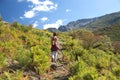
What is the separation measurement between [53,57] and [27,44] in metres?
5.20

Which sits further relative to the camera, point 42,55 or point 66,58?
point 66,58

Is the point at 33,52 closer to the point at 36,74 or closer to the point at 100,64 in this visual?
the point at 36,74

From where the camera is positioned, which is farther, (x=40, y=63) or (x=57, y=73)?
(x=57, y=73)

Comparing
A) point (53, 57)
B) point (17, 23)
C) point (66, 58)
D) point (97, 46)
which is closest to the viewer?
point (53, 57)

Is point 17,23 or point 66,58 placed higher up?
point 17,23

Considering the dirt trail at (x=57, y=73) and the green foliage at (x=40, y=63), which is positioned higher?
the green foliage at (x=40, y=63)

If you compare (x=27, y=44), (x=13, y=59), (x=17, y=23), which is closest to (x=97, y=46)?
(x=17, y=23)

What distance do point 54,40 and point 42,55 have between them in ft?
9.85

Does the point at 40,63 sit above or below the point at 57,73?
above

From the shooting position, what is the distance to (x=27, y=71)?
50.0 feet

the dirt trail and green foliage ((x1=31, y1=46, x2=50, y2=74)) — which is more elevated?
green foliage ((x1=31, y1=46, x2=50, y2=74))

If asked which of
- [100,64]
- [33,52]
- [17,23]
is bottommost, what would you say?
[100,64]

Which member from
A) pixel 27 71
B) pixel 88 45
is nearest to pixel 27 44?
pixel 27 71

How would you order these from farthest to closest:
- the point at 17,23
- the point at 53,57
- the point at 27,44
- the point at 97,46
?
the point at 97,46 < the point at 17,23 < the point at 27,44 < the point at 53,57
